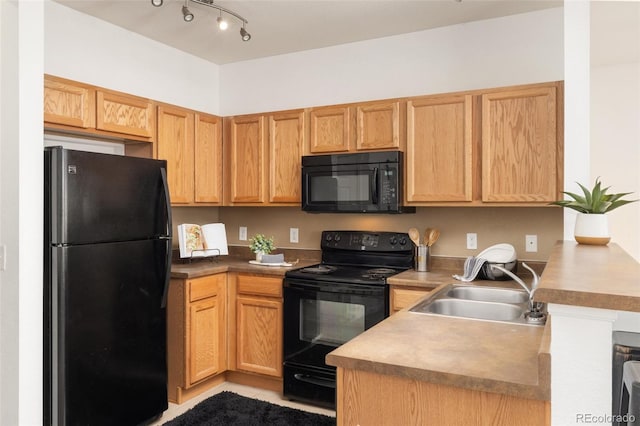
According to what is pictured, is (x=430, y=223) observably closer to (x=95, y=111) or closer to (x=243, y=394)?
(x=243, y=394)

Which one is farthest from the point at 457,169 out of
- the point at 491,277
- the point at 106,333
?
the point at 106,333

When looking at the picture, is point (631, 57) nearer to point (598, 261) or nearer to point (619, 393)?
point (598, 261)

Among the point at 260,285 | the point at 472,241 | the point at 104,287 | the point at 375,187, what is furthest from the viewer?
the point at 260,285

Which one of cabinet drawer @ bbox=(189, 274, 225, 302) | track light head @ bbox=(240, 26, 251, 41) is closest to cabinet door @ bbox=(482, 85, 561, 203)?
track light head @ bbox=(240, 26, 251, 41)

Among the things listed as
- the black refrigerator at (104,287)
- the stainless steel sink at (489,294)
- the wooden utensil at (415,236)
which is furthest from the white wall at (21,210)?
the wooden utensil at (415,236)

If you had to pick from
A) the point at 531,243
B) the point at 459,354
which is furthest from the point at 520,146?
the point at 459,354

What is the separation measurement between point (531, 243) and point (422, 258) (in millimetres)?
700

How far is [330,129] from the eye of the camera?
132 inches

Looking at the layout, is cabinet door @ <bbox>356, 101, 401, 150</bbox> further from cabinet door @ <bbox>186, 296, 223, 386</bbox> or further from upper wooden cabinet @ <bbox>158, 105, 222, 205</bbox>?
cabinet door @ <bbox>186, 296, 223, 386</bbox>

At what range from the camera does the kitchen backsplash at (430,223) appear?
9.91 ft

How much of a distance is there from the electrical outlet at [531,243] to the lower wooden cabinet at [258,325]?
1653mm

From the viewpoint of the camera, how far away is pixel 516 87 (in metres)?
2.77

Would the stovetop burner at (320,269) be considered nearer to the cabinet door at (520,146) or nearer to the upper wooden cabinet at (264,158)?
the upper wooden cabinet at (264,158)

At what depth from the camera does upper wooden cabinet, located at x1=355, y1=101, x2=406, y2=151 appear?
3098 millimetres
